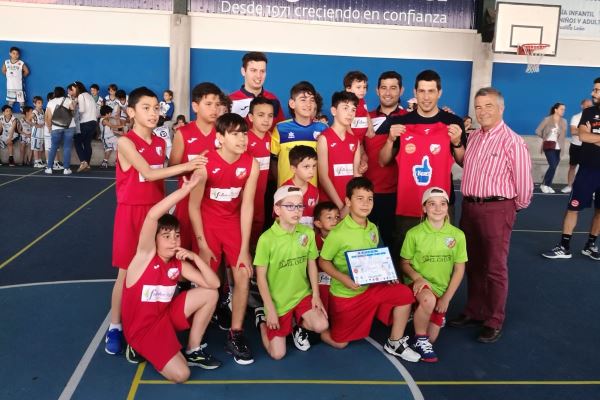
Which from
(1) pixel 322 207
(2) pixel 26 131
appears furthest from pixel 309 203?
(2) pixel 26 131

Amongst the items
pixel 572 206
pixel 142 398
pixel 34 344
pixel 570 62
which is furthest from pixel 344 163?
pixel 570 62

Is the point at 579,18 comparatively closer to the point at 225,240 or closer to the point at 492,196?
the point at 492,196

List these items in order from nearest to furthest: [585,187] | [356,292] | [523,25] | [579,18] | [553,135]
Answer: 1. [356,292]
2. [585,187]
3. [553,135]
4. [523,25]
5. [579,18]

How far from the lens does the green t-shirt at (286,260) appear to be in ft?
13.8

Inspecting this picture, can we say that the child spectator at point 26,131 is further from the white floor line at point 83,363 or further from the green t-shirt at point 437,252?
the green t-shirt at point 437,252

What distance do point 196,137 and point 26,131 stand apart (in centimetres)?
1069

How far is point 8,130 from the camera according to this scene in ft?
43.5

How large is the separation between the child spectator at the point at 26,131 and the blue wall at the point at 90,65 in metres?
1.30

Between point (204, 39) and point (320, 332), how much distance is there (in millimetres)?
12086

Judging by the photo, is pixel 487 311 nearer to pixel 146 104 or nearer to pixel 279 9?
pixel 146 104

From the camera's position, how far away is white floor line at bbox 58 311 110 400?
351 cm

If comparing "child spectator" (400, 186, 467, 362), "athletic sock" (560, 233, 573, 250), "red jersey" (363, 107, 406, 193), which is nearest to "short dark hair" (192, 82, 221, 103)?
"red jersey" (363, 107, 406, 193)

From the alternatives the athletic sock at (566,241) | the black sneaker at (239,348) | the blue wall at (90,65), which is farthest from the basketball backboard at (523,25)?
the black sneaker at (239,348)

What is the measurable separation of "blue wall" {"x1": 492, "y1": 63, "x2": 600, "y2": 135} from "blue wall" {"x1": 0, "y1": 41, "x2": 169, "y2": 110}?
955 cm
